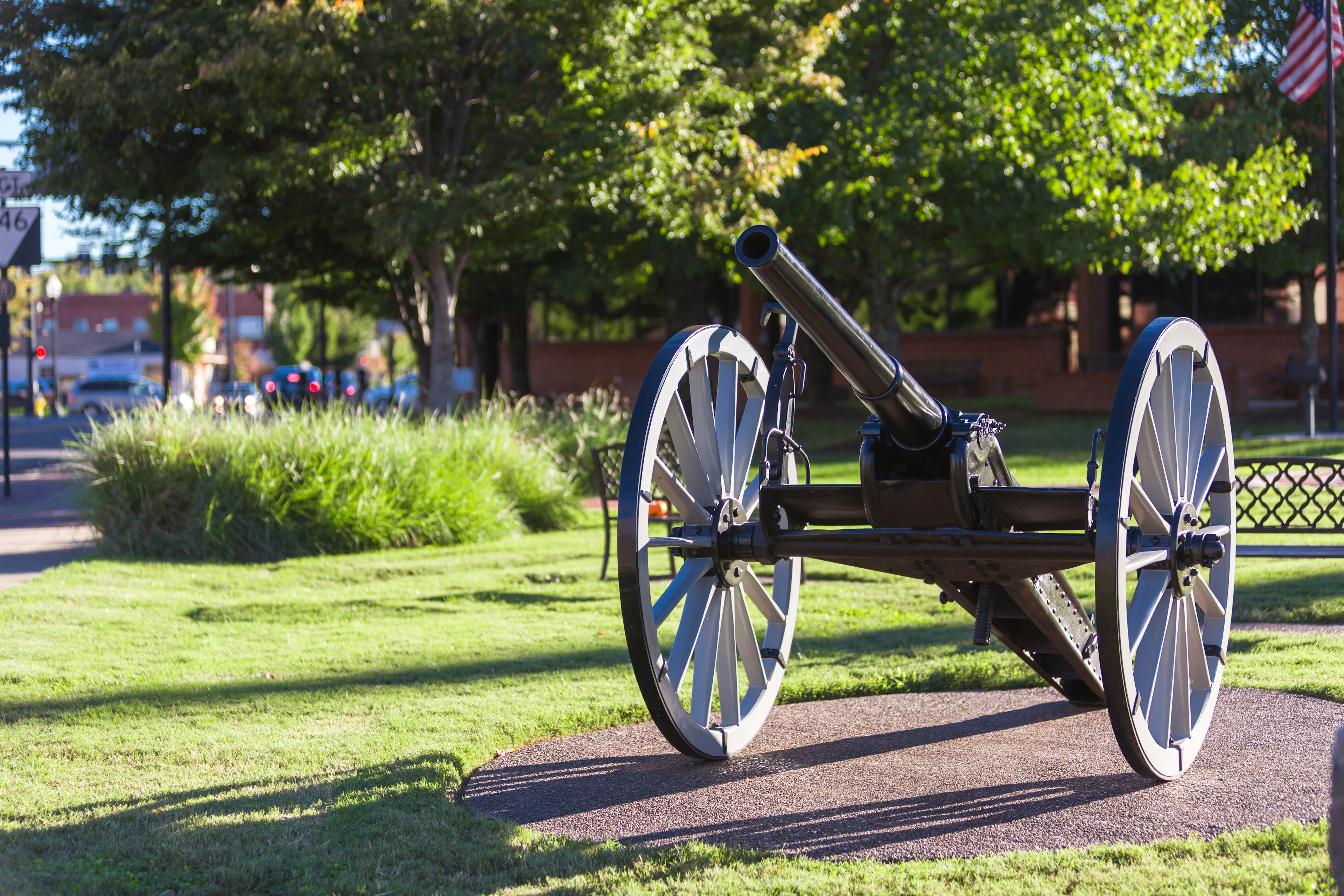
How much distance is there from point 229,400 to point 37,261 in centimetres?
246

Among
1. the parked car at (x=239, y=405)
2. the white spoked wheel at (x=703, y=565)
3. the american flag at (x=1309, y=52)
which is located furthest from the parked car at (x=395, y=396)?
the american flag at (x=1309, y=52)

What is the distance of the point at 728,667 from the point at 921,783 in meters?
0.85

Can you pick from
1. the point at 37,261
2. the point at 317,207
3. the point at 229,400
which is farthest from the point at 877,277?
the point at 37,261

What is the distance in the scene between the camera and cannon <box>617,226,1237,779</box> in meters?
3.94

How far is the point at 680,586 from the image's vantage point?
4.57 meters

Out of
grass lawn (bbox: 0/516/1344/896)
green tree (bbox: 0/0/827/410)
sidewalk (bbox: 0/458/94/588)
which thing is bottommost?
grass lawn (bbox: 0/516/1344/896)

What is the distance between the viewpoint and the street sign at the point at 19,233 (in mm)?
13734

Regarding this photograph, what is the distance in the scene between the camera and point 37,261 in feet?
45.9

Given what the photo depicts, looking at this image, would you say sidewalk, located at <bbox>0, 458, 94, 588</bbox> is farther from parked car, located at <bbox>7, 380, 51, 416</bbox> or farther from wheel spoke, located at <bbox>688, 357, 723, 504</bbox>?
parked car, located at <bbox>7, 380, 51, 416</bbox>

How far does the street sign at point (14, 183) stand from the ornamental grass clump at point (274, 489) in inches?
129

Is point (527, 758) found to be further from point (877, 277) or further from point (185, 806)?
point (877, 277)

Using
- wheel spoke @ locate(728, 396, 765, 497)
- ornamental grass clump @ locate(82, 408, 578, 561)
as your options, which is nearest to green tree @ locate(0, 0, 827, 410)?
ornamental grass clump @ locate(82, 408, 578, 561)

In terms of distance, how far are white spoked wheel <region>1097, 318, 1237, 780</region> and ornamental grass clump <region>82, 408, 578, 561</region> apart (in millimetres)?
7412

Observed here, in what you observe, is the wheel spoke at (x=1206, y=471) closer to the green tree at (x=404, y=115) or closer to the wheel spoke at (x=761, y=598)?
the wheel spoke at (x=761, y=598)
